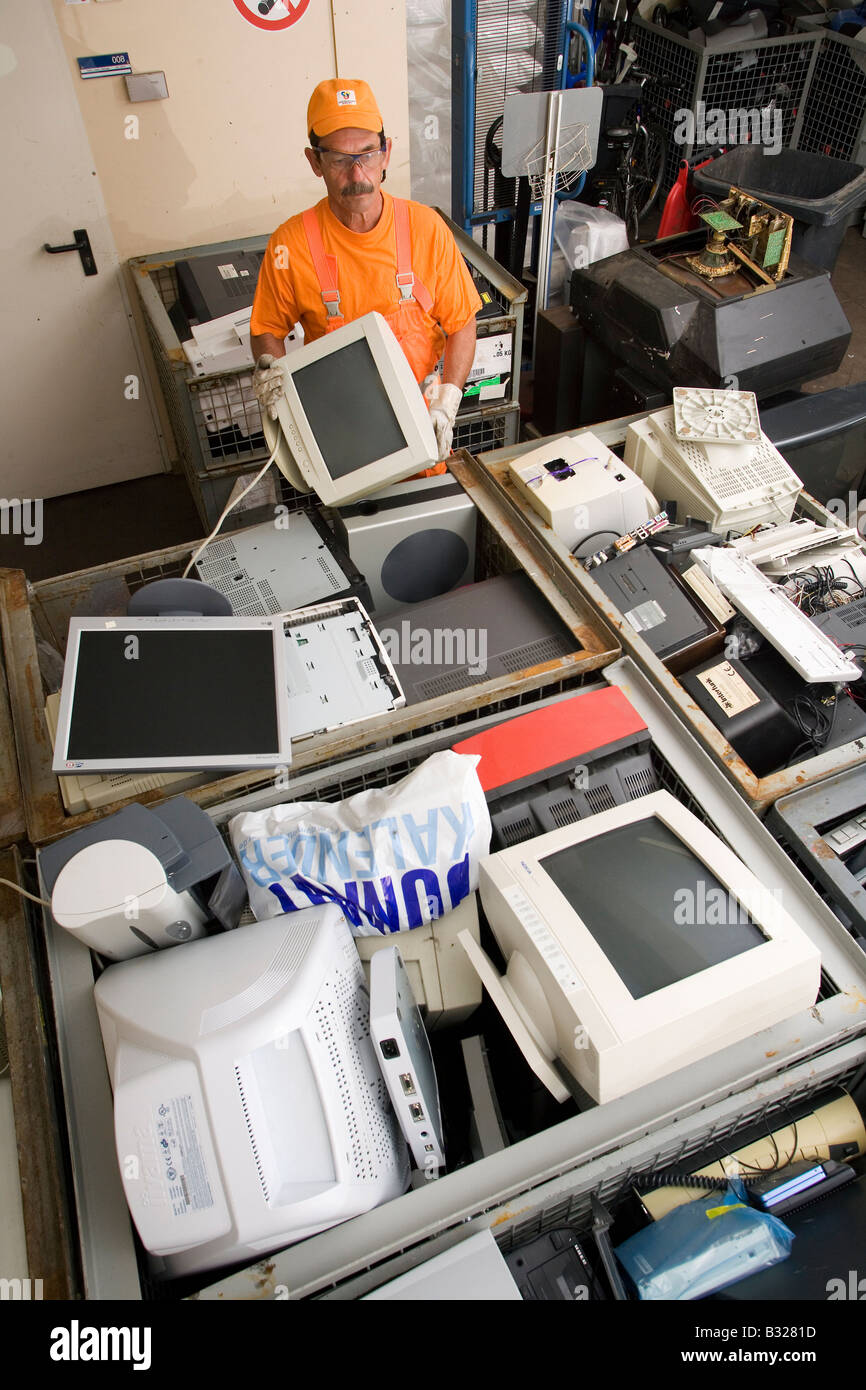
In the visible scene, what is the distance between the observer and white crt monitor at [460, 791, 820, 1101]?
3.92 ft

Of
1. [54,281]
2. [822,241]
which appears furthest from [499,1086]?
[822,241]

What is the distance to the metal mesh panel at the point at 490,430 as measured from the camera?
291 cm

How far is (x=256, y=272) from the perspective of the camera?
2.96 meters

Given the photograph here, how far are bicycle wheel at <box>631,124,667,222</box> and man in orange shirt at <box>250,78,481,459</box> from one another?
2.91 meters

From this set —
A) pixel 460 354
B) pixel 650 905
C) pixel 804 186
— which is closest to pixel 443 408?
pixel 460 354

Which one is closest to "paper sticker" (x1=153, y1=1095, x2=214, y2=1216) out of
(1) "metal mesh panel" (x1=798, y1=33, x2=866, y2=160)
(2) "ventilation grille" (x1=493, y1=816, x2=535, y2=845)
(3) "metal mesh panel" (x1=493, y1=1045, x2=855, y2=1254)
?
(3) "metal mesh panel" (x1=493, y1=1045, x2=855, y2=1254)

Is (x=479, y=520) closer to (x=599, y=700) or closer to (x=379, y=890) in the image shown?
(x=599, y=700)

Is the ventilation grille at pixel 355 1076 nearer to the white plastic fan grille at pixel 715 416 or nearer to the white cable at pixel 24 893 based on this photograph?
the white cable at pixel 24 893

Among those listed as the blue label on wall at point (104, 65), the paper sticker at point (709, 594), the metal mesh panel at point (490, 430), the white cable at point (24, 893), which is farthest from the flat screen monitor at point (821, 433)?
the blue label on wall at point (104, 65)

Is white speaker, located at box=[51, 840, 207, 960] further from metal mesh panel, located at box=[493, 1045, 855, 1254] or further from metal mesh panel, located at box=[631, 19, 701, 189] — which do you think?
metal mesh panel, located at box=[631, 19, 701, 189]

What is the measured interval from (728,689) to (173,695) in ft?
3.64

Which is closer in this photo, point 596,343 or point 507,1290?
point 507,1290

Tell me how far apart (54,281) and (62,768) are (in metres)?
2.35

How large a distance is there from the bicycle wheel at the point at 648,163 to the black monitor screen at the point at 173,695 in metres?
4.20
